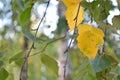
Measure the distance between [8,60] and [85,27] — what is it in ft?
0.73

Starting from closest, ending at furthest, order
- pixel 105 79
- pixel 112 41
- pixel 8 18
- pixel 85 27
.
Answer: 1. pixel 85 27
2. pixel 105 79
3. pixel 112 41
4. pixel 8 18

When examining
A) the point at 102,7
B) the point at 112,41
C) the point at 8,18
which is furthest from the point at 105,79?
the point at 8,18

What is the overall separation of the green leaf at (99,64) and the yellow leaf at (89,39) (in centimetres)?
6

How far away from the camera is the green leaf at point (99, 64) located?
0.61 meters

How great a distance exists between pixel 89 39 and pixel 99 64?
0.08 m

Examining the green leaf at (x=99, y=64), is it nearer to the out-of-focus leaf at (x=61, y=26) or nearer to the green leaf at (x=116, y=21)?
the green leaf at (x=116, y=21)

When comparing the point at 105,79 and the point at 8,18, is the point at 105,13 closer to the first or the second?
the point at 105,79

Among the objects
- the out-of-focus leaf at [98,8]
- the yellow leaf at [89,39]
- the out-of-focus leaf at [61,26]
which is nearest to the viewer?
the yellow leaf at [89,39]

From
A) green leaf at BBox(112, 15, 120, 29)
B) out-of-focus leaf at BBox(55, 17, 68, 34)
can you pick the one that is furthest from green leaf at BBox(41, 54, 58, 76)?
out-of-focus leaf at BBox(55, 17, 68, 34)

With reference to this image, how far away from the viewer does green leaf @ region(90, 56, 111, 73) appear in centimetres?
61

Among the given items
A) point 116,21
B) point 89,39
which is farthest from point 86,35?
point 116,21

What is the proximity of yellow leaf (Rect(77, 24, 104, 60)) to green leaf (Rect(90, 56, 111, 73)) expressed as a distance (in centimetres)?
6

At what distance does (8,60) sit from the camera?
0.71 metres

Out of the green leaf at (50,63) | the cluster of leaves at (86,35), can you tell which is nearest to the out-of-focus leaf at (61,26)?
the green leaf at (50,63)
